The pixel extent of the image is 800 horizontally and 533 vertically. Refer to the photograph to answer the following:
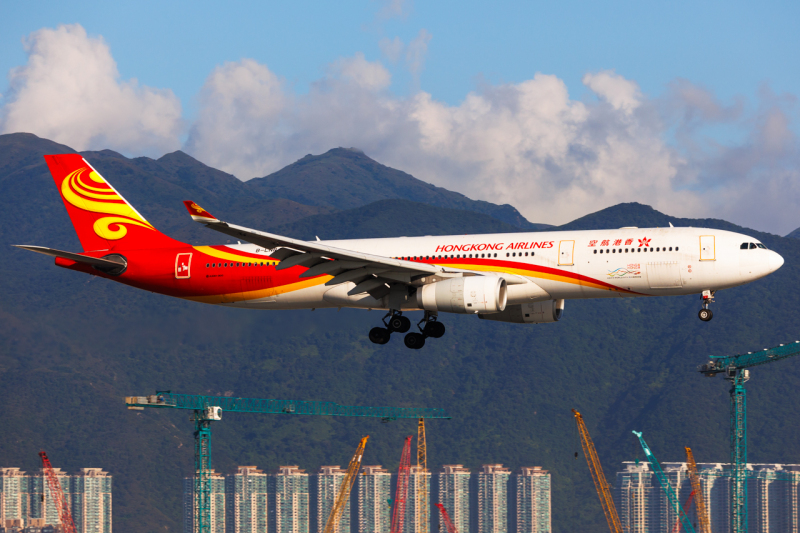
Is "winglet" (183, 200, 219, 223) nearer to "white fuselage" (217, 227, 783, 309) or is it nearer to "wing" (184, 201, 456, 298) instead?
"wing" (184, 201, 456, 298)

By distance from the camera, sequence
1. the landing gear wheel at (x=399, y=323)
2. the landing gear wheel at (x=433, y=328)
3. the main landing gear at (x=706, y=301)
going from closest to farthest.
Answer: the main landing gear at (x=706, y=301) → the landing gear wheel at (x=399, y=323) → the landing gear wheel at (x=433, y=328)

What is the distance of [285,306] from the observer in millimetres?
54781

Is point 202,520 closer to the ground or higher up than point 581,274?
closer to the ground

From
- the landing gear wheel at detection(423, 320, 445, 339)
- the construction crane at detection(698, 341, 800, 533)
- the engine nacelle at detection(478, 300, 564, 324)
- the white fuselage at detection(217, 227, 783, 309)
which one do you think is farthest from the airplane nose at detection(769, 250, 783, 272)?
the construction crane at detection(698, 341, 800, 533)

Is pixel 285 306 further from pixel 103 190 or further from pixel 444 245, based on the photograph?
pixel 103 190

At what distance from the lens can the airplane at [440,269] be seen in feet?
157

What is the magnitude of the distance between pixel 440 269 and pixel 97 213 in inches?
872

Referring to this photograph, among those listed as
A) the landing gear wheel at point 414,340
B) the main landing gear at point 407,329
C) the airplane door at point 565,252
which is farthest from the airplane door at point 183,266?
the airplane door at point 565,252

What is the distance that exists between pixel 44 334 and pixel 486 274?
11958 centimetres

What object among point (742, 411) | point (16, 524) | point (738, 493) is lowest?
point (16, 524)

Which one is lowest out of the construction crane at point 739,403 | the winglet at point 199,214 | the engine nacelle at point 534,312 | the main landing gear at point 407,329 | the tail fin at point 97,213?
the construction crane at point 739,403

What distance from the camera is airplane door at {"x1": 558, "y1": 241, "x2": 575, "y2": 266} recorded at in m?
49.2

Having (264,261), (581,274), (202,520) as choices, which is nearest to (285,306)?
(264,261)

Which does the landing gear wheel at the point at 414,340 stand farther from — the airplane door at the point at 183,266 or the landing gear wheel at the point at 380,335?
the airplane door at the point at 183,266
